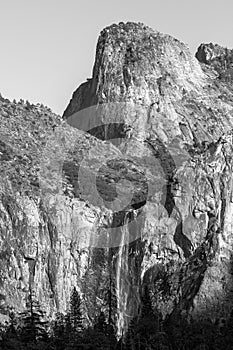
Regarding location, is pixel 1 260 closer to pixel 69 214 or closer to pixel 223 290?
pixel 69 214

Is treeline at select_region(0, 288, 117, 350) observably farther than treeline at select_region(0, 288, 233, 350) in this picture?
No

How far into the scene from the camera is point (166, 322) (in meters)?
145

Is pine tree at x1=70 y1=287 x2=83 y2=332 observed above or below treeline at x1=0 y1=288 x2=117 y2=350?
above

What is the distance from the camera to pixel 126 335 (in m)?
140

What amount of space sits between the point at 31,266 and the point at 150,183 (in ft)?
88.1

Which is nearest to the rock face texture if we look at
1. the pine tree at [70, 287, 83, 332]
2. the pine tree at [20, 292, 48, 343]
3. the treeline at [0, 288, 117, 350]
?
the pine tree at [70, 287, 83, 332]

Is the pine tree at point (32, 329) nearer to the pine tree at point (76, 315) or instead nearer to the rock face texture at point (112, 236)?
the pine tree at point (76, 315)

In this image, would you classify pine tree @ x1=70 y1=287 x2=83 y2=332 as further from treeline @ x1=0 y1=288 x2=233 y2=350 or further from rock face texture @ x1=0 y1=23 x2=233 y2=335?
rock face texture @ x1=0 y1=23 x2=233 y2=335

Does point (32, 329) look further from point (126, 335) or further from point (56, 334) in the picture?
point (126, 335)

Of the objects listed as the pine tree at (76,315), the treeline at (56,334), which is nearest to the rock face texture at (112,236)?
the pine tree at (76,315)

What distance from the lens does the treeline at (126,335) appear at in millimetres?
129000

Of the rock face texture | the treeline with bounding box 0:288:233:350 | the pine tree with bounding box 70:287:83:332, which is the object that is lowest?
the treeline with bounding box 0:288:233:350

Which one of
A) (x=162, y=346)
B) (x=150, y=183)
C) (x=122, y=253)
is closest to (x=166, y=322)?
(x=162, y=346)

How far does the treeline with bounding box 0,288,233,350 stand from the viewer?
12900 centimetres
